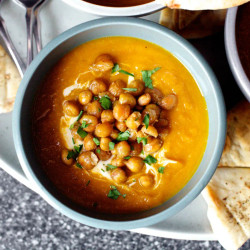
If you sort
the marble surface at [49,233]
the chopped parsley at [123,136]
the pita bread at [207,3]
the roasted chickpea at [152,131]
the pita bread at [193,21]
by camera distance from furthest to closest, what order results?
1. the marble surface at [49,233]
2. the pita bread at [193,21]
3. the chopped parsley at [123,136]
4. the roasted chickpea at [152,131]
5. the pita bread at [207,3]

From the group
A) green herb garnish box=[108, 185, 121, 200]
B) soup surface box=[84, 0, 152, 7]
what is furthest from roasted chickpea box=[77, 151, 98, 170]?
soup surface box=[84, 0, 152, 7]

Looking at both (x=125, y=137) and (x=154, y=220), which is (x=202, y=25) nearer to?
(x=125, y=137)

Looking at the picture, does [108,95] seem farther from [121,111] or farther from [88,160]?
[88,160]

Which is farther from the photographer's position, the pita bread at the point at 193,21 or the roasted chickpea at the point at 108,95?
the pita bread at the point at 193,21

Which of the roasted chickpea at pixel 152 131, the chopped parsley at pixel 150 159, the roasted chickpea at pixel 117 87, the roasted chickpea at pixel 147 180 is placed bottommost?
the roasted chickpea at pixel 147 180

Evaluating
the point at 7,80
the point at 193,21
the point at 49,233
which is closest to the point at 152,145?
the point at 193,21

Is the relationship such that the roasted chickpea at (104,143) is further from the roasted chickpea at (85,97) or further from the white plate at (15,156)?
the white plate at (15,156)

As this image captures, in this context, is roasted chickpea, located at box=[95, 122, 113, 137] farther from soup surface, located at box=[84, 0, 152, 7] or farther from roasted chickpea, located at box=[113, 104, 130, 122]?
soup surface, located at box=[84, 0, 152, 7]

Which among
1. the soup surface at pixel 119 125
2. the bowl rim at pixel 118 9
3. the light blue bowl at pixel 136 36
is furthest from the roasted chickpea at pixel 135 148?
the bowl rim at pixel 118 9
